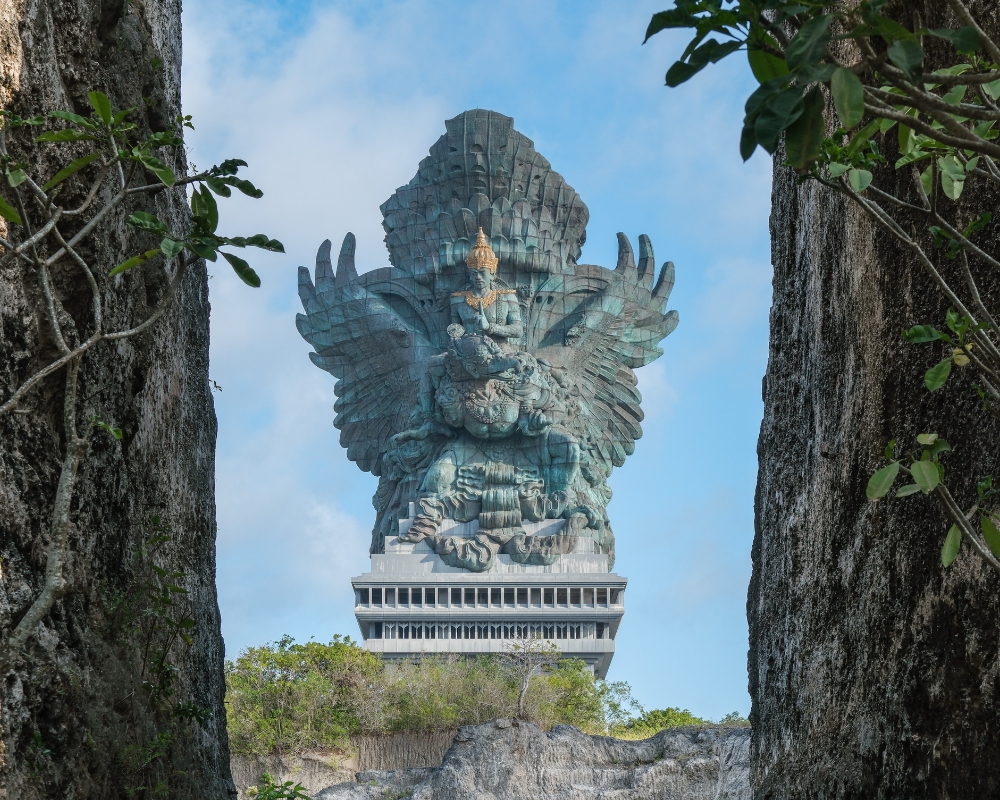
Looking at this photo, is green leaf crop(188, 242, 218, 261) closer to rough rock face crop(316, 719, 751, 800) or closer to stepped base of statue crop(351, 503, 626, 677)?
rough rock face crop(316, 719, 751, 800)

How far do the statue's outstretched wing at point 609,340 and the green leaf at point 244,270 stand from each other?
49914 millimetres

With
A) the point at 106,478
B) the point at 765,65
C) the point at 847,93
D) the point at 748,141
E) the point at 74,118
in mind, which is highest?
the point at 74,118

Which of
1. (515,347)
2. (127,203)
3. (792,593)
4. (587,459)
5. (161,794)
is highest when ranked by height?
(515,347)

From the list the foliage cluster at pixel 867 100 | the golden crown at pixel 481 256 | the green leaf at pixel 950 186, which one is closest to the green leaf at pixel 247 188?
the foliage cluster at pixel 867 100

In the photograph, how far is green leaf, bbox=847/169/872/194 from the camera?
6.91 metres

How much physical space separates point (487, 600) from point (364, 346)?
11238mm

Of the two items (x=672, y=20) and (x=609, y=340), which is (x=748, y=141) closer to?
(x=672, y=20)

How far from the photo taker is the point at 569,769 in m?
31.6

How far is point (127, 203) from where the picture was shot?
1071cm

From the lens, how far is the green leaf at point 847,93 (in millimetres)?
4543

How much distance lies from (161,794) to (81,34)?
5334 millimetres

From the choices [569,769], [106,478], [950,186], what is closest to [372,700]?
[569,769]

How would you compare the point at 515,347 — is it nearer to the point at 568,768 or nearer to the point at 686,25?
the point at 568,768

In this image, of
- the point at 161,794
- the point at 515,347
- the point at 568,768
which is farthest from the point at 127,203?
the point at 515,347
